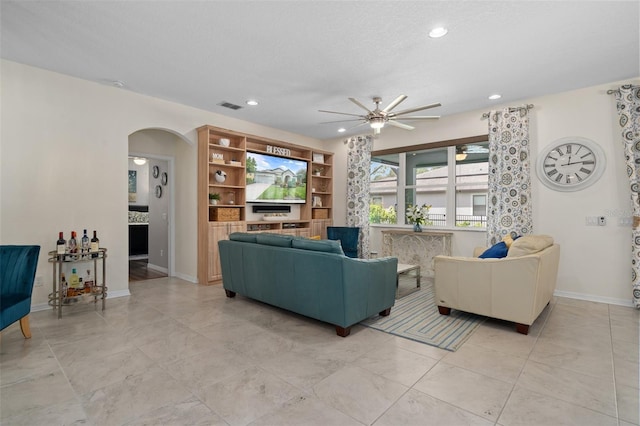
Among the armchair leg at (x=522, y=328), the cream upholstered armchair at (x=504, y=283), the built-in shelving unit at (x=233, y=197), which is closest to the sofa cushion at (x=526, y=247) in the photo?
the cream upholstered armchair at (x=504, y=283)

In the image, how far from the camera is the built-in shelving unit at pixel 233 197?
5.05 meters

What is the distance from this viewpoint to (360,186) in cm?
666

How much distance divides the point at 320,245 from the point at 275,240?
0.70 meters

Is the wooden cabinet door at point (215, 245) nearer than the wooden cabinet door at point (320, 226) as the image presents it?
Yes

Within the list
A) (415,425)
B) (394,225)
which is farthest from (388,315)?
(394,225)

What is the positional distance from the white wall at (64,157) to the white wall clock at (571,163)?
225 inches

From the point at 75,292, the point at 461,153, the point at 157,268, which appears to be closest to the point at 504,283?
the point at 461,153

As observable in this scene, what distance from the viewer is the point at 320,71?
372cm

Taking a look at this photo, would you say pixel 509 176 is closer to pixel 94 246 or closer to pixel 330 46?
pixel 330 46

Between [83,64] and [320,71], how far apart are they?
274 centimetres

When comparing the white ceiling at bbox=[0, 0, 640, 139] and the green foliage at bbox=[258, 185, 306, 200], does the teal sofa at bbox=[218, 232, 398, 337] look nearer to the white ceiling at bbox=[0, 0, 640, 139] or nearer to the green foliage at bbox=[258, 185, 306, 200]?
the white ceiling at bbox=[0, 0, 640, 139]

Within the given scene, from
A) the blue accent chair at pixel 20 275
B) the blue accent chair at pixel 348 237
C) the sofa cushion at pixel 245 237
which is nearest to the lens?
the blue accent chair at pixel 20 275

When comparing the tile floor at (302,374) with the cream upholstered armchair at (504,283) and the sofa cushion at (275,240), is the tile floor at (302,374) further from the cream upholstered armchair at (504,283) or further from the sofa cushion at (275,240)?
the sofa cushion at (275,240)

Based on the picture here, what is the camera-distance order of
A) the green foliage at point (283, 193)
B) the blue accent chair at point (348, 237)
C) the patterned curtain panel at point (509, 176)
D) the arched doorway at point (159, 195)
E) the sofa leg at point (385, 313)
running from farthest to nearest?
the blue accent chair at point (348, 237) → the green foliage at point (283, 193) → the arched doorway at point (159, 195) → the patterned curtain panel at point (509, 176) → the sofa leg at point (385, 313)
